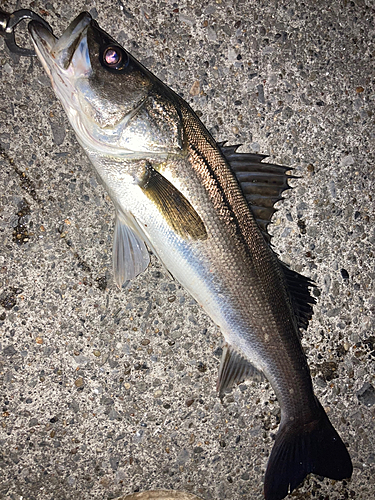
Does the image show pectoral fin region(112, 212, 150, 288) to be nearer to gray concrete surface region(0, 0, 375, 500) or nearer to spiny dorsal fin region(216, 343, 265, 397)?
gray concrete surface region(0, 0, 375, 500)

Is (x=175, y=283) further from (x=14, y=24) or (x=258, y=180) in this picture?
(x=14, y=24)

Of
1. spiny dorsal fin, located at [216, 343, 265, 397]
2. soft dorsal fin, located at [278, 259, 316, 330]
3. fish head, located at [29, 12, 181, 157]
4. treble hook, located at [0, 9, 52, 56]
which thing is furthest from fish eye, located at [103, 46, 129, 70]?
spiny dorsal fin, located at [216, 343, 265, 397]

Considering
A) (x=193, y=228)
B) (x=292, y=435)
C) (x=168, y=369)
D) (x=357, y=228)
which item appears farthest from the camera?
(x=357, y=228)

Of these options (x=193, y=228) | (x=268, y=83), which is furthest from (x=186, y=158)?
(x=268, y=83)

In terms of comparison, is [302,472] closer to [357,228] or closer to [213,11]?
[357,228]

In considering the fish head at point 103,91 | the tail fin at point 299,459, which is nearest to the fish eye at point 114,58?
the fish head at point 103,91

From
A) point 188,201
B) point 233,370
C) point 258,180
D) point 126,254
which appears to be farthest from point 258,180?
point 233,370
